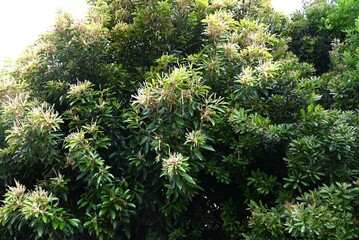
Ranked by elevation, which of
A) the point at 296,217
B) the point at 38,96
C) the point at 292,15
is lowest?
Answer: the point at 296,217

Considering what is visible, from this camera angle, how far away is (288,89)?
402 cm

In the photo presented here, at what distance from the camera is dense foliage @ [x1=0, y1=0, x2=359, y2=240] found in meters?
3.04

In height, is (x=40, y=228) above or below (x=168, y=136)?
below

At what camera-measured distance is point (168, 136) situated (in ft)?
10.5

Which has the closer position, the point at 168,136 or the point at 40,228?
the point at 40,228

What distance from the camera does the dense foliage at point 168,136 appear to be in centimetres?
304

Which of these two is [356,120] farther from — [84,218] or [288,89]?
[84,218]

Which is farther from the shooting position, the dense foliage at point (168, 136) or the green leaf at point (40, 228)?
the dense foliage at point (168, 136)

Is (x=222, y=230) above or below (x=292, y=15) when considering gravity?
below

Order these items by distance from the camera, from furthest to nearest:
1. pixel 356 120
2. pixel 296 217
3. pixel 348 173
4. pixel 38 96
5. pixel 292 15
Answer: pixel 292 15 < pixel 38 96 < pixel 356 120 < pixel 348 173 < pixel 296 217

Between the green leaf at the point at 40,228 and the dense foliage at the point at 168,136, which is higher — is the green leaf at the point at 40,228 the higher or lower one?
the lower one

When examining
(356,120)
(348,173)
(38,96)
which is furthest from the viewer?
(38,96)


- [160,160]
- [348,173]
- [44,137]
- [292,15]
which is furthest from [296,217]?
[292,15]

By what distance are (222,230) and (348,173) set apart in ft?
4.60
